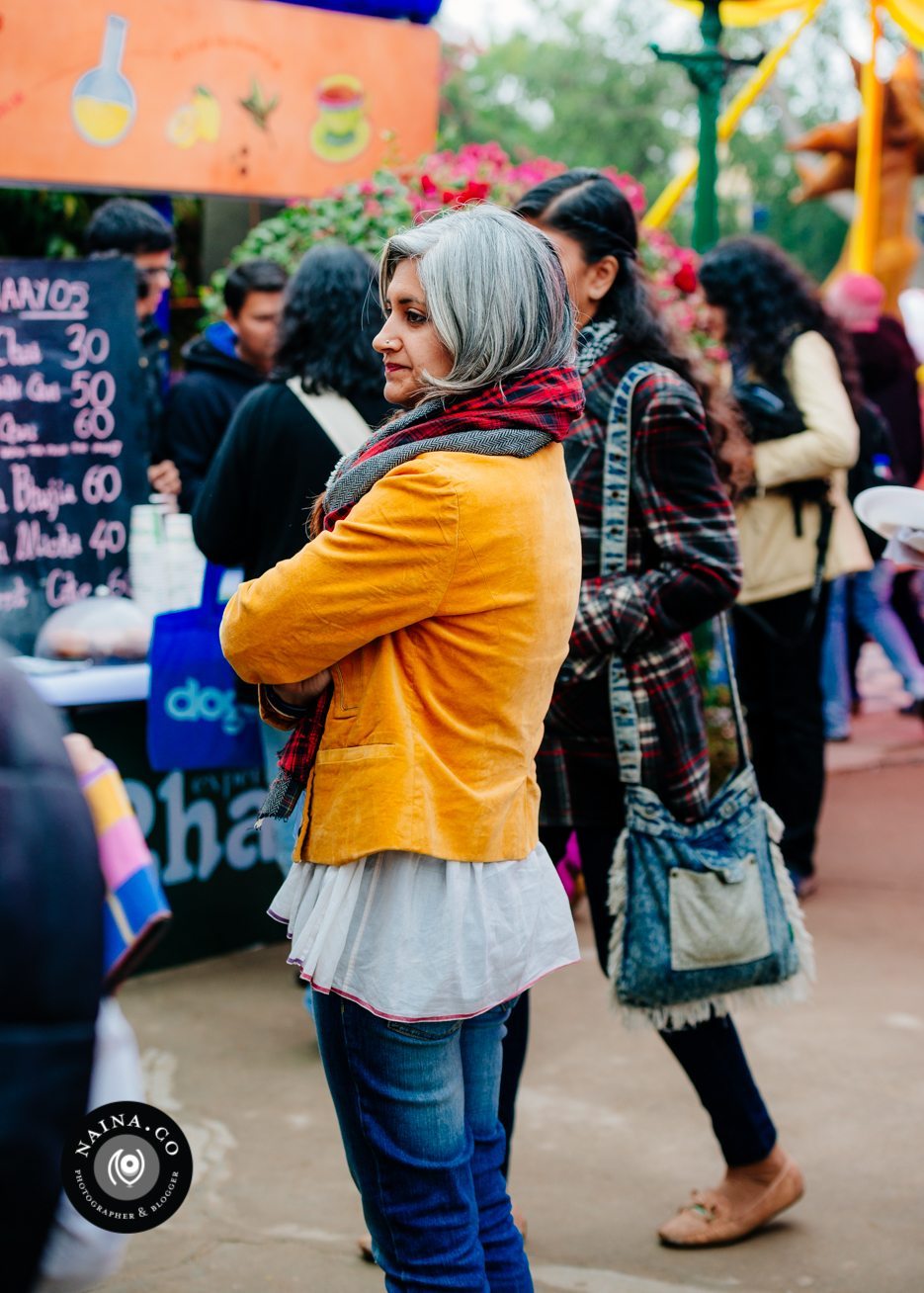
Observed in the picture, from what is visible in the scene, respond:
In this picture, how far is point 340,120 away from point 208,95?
0.58 m

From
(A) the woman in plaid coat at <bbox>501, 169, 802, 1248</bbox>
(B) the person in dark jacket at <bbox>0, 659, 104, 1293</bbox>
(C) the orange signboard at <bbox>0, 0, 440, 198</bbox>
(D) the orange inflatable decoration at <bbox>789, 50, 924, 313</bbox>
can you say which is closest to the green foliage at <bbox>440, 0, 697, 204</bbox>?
(D) the orange inflatable decoration at <bbox>789, 50, 924, 313</bbox>

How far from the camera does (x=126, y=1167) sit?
183 cm

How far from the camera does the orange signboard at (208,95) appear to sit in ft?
18.1

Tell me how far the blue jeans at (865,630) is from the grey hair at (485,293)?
5499 millimetres

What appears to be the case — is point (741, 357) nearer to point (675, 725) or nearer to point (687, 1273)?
point (675, 725)

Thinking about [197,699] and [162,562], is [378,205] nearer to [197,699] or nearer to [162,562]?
[162,562]

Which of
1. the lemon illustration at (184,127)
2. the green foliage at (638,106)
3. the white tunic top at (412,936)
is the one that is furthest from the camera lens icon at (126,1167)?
the green foliage at (638,106)

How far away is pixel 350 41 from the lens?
20.5ft

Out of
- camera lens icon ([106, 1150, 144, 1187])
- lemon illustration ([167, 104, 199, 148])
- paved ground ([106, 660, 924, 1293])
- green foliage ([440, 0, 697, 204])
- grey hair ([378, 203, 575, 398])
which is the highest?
green foliage ([440, 0, 697, 204])

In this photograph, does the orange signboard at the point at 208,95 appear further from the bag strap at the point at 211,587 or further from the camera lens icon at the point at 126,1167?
the camera lens icon at the point at 126,1167

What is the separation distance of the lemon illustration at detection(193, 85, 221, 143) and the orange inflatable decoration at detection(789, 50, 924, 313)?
25.3 ft

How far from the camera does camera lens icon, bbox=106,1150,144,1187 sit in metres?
1.79

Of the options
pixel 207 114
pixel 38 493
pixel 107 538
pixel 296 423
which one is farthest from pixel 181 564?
pixel 207 114

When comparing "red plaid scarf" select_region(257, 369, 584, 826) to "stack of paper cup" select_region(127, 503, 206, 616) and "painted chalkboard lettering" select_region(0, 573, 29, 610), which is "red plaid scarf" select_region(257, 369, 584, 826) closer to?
"stack of paper cup" select_region(127, 503, 206, 616)
